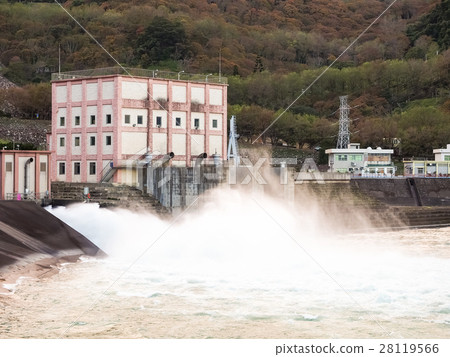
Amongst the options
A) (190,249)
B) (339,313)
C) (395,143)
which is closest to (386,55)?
(395,143)

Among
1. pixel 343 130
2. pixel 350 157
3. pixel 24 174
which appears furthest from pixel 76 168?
pixel 343 130

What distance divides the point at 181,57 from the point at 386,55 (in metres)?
46.9

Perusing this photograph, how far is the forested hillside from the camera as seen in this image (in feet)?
349

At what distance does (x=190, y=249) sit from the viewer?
135 feet

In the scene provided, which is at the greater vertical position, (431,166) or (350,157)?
(350,157)

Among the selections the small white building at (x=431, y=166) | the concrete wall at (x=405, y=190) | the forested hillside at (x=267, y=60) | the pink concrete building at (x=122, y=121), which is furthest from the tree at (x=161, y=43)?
the pink concrete building at (x=122, y=121)

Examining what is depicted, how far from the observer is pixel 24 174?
156ft

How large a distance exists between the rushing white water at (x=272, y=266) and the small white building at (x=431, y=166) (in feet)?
98.8

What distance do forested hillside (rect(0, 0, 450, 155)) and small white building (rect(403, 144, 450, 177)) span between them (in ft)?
28.4

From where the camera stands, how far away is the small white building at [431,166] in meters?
87.2

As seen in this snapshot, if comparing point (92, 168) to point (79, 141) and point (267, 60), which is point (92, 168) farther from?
point (267, 60)

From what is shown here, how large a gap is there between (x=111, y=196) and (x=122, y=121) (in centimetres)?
→ 796

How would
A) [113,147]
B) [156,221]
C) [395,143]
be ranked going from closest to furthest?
[156,221]
[113,147]
[395,143]
